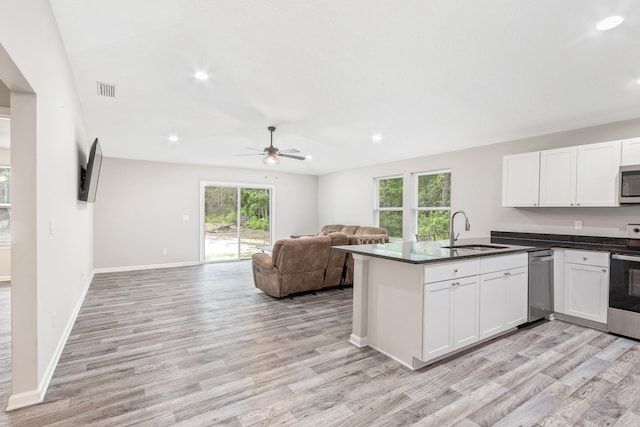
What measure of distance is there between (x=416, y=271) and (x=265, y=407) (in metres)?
1.48

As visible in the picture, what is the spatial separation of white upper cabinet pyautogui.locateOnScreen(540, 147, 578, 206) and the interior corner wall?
397 millimetres

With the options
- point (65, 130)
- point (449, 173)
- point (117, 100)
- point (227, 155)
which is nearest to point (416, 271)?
point (65, 130)

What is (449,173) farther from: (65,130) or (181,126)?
(65,130)

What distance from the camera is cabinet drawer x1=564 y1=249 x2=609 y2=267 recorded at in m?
3.48

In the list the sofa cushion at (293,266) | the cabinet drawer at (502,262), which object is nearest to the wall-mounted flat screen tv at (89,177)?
the sofa cushion at (293,266)

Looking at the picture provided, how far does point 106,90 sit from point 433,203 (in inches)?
221

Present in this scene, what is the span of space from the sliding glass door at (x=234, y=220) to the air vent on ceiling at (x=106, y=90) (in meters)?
4.45

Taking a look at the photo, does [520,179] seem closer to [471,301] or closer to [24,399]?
[471,301]

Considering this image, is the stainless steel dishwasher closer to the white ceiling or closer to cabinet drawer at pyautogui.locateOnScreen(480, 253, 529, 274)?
cabinet drawer at pyautogui.locateOnScreen(480, 253, 529, 274)

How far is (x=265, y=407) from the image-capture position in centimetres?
206

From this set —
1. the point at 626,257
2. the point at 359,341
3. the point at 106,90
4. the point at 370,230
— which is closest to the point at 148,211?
the point at 106,90

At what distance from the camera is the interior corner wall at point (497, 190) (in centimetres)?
393

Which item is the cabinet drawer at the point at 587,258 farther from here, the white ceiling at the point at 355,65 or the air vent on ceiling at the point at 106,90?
the air vent on ceiling at the point at 106,90

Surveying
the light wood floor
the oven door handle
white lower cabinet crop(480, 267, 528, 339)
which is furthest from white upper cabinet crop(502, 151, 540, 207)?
the light wood floor
